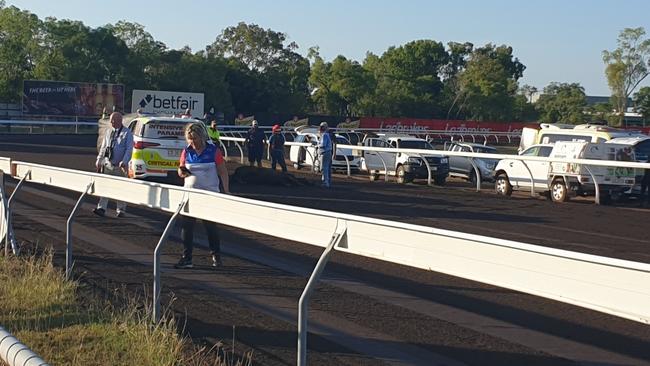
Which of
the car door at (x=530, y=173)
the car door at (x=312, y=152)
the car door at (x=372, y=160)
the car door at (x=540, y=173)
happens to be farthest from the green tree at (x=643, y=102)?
the car door at (x=540, y=173)

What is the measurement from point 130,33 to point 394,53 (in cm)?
3120

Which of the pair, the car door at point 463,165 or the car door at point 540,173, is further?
the car door at point 463,165

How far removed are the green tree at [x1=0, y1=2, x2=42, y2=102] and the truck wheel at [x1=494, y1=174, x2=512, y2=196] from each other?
199 feet

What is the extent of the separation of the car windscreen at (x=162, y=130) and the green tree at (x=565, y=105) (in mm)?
75906

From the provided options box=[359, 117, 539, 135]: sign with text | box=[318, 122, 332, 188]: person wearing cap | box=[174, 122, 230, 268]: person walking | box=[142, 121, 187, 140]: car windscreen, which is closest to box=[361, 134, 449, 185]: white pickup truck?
box=[318, 122, 332, 188]: person wearing cap

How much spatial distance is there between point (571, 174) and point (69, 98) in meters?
49.4

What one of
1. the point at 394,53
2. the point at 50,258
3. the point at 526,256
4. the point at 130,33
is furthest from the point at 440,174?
the point at 394,53

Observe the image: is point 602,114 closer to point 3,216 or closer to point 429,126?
point 429,126

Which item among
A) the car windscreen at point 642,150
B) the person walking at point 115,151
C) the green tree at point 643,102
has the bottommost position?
the person walking at point 115,151

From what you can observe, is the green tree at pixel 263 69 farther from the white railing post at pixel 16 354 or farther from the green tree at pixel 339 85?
the white railing post at pixel 16 354

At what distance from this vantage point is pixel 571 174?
21.7 metres

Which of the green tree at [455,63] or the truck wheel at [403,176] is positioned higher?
the green tree at [455,63]

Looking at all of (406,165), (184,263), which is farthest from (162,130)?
(184,263)

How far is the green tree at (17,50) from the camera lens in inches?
3027
